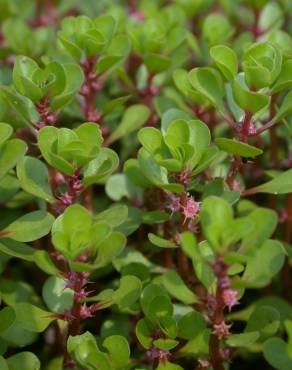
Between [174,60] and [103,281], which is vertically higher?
[174,60]

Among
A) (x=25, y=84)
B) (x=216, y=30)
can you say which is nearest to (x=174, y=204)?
(x=25, y=84)

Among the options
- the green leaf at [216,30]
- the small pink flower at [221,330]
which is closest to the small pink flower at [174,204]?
the small pink flower at [221,330]

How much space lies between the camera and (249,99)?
1.19 metres

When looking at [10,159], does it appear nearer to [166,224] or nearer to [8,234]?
[8,234]

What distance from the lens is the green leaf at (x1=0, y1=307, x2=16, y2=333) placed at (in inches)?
45.7

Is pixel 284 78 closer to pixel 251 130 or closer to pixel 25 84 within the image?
pixel 251 130

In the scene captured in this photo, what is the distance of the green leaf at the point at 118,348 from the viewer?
111 cm

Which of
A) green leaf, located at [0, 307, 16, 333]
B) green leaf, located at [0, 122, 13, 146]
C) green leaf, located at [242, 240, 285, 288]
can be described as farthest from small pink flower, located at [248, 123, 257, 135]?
green leaf, located at [0, 307, 16, 333]

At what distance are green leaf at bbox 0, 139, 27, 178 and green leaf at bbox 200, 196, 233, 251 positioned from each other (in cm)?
36

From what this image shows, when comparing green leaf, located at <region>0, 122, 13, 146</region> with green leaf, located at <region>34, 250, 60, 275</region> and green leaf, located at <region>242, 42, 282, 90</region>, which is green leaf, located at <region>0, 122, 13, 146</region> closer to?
green leaf, located at <region>34, 250, 60, 275</region>

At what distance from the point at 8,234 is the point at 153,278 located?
0.34 metres

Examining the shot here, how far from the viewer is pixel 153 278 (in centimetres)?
140

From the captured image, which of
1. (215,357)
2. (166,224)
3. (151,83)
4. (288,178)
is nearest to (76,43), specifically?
(151,83)

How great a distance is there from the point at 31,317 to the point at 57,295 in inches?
4.2
